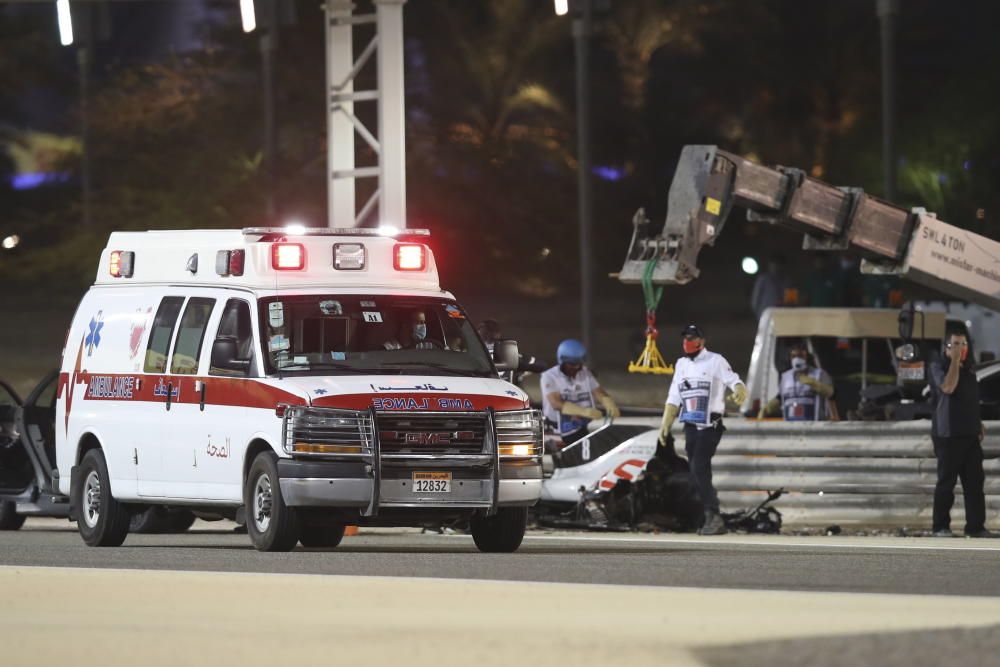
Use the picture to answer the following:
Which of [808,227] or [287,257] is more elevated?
[808,227]

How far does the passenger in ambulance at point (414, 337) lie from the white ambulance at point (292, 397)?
0.02m

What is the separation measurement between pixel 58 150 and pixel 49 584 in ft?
184

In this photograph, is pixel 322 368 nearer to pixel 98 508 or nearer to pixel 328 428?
pixel 328 428

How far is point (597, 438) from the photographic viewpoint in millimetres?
20891

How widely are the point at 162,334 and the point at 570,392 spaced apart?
5732 mm

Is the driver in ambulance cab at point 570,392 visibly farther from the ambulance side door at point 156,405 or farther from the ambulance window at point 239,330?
the ambulance window at point 239,330

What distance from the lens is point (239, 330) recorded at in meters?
16.5

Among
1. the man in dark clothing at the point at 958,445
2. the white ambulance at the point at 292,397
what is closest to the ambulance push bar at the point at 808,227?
the man in dark clothing at the point at 958,445

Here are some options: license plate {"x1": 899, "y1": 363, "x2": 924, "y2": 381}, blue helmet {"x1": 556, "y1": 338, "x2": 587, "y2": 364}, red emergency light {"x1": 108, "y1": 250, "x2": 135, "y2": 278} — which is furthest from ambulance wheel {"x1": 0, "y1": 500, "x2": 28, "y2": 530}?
license plate {"x1": 899, "y1": 363, "x2": 924, "y2": 381}

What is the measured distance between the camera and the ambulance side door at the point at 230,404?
52.5ft

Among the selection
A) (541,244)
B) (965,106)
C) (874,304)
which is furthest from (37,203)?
(874,304)

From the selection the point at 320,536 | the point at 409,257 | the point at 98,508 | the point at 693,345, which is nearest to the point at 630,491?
the point at 693,345

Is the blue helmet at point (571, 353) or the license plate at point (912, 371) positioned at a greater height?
the blue helmet at point (571, 353)

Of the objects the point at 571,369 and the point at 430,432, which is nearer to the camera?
the point at 430,432
